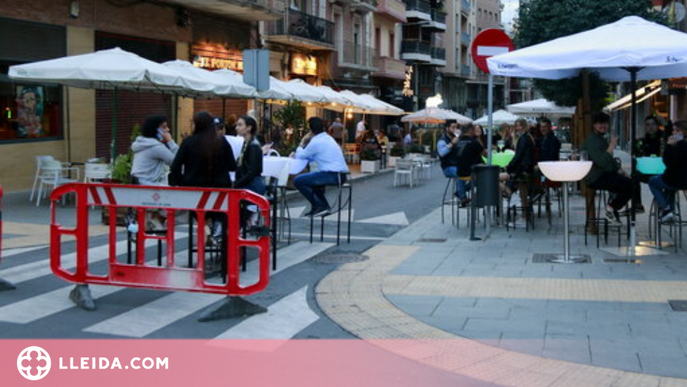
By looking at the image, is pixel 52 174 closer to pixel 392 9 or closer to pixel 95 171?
pixel 95 171

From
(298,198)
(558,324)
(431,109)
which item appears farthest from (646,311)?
(431,109)

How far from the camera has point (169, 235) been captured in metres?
7.07

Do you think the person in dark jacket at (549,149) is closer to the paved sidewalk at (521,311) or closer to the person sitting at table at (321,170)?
the paved sidewalk at (521,311)

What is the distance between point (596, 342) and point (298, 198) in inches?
498

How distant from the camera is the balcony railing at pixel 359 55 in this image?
41.8 metres

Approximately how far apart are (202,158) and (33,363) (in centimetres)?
305

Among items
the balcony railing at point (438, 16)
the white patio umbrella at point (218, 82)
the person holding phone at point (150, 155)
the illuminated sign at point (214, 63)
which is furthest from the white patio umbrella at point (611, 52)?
the balcony railing at point (438, 16)

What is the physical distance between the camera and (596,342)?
20.1 ft

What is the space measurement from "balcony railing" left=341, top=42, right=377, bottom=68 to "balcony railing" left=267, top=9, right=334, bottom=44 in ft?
12.9

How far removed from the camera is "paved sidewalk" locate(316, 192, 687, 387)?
560 cm

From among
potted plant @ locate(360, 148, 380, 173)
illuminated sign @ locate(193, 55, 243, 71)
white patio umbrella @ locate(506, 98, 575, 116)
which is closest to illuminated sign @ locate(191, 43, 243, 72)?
illuminated sign @ locate(193, 55, 243, 71)

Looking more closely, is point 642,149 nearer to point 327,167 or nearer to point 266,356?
point 327,167

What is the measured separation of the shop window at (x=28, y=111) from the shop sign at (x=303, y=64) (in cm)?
1643

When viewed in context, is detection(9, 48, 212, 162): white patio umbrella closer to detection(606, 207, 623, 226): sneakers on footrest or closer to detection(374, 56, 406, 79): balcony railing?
detection(606, 207, 623, 226): sneakers on footrest
